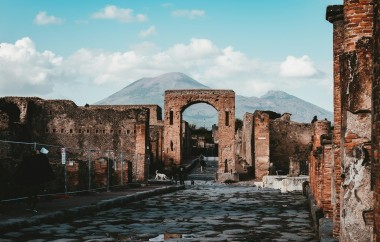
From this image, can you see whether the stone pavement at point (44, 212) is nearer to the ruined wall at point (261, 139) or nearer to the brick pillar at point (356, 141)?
the brick pillar at point (356, 141)

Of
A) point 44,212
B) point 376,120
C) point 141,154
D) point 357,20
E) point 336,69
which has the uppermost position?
point 357,20

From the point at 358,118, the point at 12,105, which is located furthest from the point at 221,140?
the point at 358,118

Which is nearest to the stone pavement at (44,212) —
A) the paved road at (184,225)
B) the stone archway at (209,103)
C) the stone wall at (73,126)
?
the paved road at (184,225)

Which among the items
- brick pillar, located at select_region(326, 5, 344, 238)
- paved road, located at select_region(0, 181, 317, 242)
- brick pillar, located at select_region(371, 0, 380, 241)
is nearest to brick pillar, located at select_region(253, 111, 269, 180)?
paved road, located at select_region(0, 181, 317, 242)

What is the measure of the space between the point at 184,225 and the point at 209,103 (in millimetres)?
26572

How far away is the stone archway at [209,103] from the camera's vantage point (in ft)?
110

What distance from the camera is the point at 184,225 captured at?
335 inches

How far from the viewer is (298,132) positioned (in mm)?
33812

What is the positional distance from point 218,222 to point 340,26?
11.8 feet

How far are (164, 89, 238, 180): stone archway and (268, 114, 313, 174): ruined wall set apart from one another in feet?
8.25

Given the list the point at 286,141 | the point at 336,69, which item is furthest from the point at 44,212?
the point at 286,141

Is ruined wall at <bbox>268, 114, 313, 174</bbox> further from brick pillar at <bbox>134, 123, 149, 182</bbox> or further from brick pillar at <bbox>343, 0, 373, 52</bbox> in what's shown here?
brick pillar at <bbox>343, 0, 373, 52</bbox>

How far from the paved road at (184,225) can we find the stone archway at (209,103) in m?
21.5

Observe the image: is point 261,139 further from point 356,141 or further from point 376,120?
point 376,120
